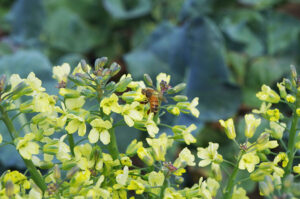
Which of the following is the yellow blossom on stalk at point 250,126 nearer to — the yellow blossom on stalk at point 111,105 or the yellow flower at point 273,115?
the yellow flower at point 273,115

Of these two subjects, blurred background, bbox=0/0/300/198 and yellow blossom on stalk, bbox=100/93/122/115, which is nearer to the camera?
yellow blossom on stalk, bbox=100/93/122/115

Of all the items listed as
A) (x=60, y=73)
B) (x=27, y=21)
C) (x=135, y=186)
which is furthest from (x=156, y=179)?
(x=27, y=21)

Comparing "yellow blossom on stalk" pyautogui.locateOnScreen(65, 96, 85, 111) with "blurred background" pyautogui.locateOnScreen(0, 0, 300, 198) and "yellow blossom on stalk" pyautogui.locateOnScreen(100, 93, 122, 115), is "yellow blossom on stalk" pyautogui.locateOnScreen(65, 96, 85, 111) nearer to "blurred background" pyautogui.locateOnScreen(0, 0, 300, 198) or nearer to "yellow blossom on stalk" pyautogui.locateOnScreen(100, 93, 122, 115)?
"yellow blossom on stalk" pyautogui.locateOnScreen(100, 93, 122, 115)

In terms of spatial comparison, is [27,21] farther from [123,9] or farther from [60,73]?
[60,73]

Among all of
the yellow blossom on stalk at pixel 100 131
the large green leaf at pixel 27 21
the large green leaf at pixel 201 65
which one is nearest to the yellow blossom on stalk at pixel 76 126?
the yellow blossom on stalk at pixel 100 131

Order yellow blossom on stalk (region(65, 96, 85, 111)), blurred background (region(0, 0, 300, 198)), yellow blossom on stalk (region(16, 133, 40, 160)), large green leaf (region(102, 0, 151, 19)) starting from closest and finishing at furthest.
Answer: yellow blossom on stalk (region(16, 133, 40, 160))
yellow blossom on stalk (region(65, 96, 85, 111))
blurred background (region(0, 0, 300, 198))
large green leaf (region(102, 0, 151, 19))

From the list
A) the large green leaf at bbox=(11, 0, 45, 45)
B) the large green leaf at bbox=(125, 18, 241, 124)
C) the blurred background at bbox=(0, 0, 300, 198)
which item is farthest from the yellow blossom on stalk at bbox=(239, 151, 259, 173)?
the large green leaf at bbox=(11, 0, 45, 45)

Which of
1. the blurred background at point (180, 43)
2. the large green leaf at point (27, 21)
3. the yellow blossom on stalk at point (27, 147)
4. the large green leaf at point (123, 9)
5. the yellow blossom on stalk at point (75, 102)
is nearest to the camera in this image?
the yellow blossom on stalk at point (27, 147)

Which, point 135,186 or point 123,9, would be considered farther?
point 123,9
